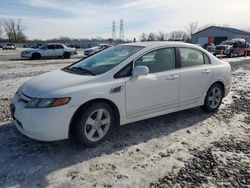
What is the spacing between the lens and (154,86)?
4.64 meters

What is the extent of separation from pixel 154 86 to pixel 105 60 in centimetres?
102

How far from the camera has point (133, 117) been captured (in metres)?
4.52

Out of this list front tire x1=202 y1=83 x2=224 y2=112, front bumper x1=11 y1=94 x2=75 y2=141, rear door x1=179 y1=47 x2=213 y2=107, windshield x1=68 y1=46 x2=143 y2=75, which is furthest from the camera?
front tire x1=202 y1=83 x2=224 y2=112

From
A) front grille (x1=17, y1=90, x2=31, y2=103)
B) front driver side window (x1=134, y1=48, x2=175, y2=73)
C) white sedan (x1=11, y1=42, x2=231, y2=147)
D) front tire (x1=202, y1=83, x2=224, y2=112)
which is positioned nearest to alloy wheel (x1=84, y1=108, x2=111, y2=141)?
white sedan (x1=11, y1=42, x2=231, y2=147)

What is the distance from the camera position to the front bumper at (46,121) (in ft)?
12.1

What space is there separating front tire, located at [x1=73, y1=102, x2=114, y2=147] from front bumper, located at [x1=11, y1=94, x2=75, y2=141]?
0.16m

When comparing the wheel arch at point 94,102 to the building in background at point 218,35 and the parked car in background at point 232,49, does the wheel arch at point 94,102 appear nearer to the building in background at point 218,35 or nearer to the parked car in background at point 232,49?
the parked car in background at point 232,49

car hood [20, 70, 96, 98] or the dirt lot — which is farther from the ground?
car hood [20, 70, 96, 98]

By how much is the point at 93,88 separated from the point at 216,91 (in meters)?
3.19

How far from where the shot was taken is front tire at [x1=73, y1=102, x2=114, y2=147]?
12.9 feet

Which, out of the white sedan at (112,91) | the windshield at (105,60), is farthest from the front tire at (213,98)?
the windshield at (105,60)

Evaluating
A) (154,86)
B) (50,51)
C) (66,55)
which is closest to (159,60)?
(154,86)

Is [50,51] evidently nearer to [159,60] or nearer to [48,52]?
[48,52]

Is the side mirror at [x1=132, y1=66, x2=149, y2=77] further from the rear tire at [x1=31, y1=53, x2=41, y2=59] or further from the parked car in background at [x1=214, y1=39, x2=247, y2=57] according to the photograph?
the parked car in background at [x1=214, y1=39, x2=247, y2=57]
